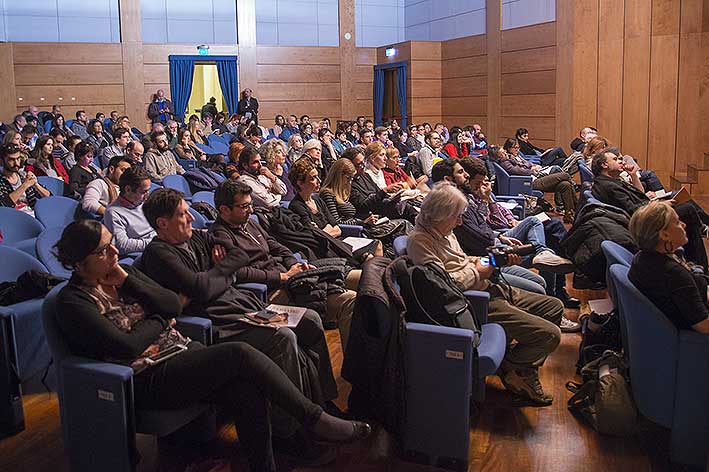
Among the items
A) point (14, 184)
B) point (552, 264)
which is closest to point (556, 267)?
point (552, 264)

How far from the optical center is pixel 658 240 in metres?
2.89

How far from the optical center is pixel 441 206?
10.8 feet

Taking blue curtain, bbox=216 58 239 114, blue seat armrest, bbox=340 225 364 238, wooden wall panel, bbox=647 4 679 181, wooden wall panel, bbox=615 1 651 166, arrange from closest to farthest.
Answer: blue seat armrest, bbox=340 225 364 238 < wooden wall panel, bbox=647 4 679 181 < wooden wall panel, bbox=615 1 651 166 < blue curtain, bbox=216 58 239 114

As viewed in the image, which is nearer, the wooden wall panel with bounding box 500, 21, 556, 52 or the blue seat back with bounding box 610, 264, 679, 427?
the blue seat back with bounding box 610, 264, 679, 427

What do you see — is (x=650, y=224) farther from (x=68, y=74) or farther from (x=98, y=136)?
(x=68, y=74)

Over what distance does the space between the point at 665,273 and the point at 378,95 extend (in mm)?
16571

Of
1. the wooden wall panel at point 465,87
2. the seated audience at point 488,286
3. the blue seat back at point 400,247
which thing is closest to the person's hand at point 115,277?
the seated audience at point 488,286

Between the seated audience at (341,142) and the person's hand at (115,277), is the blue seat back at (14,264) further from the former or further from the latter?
the seated audience at (341,142)

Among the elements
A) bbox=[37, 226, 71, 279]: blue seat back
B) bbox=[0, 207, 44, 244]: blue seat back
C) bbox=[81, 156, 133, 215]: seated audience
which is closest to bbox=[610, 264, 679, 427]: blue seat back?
bbox=[37, 226, 71, 279]: blue seat back

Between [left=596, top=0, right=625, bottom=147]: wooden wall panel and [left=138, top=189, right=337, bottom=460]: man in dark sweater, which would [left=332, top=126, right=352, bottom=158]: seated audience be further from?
[left=138, top=189, right=337, bottom=460]: man in dark sweater

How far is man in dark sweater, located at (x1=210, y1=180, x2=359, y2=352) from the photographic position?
3586 mm

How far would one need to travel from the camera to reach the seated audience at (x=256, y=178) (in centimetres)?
577

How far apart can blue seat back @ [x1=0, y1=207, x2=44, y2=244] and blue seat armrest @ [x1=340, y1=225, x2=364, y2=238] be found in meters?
2.13

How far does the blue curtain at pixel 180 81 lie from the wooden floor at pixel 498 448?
47.4 feet
